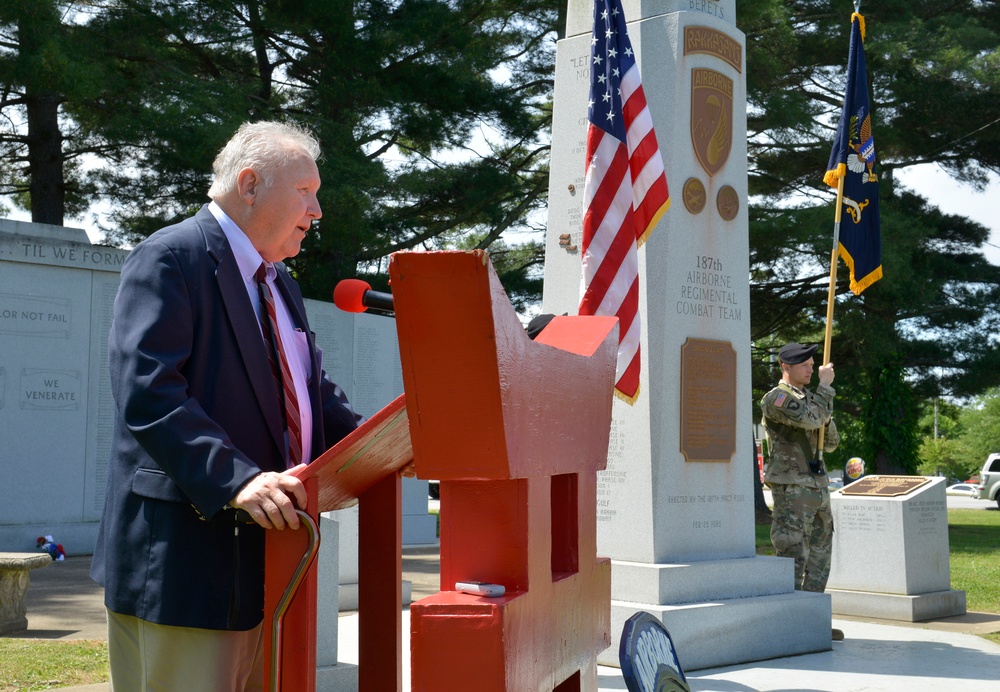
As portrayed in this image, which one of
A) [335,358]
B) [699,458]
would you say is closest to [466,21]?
[335,358]

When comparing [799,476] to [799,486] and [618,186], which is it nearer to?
[799,486]

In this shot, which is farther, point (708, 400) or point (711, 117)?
point (711, 117)

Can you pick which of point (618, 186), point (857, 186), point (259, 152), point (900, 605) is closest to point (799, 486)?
point (900, 605)

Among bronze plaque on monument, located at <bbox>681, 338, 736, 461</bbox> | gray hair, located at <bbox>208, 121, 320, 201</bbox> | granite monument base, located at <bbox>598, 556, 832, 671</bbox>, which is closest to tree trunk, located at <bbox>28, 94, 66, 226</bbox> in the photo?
bronze plaque on monument, located at <bbox>681, 338, 736, 461</bbox>

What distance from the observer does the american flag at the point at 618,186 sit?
5738 millimetres

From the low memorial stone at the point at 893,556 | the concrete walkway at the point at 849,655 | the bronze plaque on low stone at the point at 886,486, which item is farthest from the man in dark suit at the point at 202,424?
the bronze plaque on low stone at the point at 886,486

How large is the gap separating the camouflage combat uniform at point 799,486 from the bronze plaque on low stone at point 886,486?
83.0 inches

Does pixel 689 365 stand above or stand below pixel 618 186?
below

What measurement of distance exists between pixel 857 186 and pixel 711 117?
1963mm

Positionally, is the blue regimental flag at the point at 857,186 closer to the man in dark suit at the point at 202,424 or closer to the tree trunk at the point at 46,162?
the man in dark suit at the point at 202,424

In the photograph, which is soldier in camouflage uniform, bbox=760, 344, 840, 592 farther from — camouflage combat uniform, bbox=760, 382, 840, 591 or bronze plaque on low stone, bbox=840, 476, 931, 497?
bronze plaque on low stone, bbox=840, 476, 931, 497

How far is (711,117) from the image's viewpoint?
6.78m

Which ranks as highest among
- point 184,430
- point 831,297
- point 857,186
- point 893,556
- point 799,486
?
point 857,186

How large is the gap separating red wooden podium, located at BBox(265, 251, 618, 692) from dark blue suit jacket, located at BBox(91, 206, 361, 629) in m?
0.22
